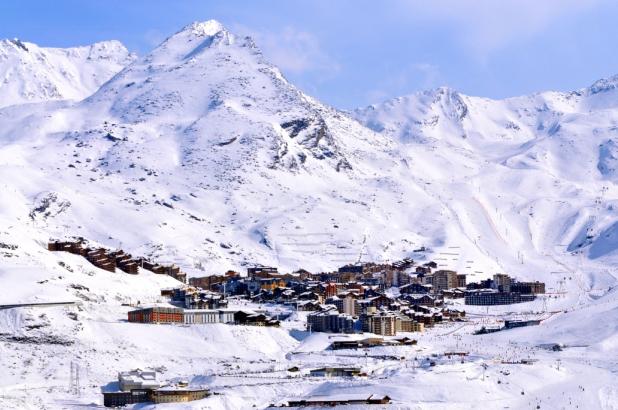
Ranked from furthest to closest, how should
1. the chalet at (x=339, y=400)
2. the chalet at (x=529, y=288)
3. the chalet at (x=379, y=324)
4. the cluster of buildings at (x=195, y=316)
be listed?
the chalet at (x=529, y=288)
the chalet at (x=379, y=324)
the cluster of buildings at (x=195, y=316)
the chalet at (x=339, y=400)

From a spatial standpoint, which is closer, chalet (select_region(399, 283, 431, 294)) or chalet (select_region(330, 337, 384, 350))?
chalet (select_region(330, 337, 384, 350))

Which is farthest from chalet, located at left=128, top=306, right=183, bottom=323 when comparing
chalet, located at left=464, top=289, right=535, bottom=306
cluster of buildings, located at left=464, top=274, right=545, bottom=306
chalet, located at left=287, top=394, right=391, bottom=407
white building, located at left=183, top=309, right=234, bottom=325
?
cluster of buildings, located at left=464, top=274, right=545, bottom=306

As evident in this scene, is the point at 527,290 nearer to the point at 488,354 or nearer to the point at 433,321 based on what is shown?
the point at 433,321

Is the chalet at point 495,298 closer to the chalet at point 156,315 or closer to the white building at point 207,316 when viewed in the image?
the white building at point 207,316

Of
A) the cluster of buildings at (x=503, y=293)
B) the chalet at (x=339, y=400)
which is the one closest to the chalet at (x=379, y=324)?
the cluster of buildings at (x=503, y=293)

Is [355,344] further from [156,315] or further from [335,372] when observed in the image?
[335,372]

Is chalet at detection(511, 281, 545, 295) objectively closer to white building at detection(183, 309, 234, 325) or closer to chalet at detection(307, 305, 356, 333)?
chalet at detection(307, 305, 356, 333)

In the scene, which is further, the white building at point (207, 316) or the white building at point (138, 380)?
the white building at point (207, 316)

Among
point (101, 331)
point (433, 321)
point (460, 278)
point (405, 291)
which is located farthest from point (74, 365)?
point (460, 278)

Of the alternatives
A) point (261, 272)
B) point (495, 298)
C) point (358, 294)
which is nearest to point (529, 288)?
point (495, 298)
